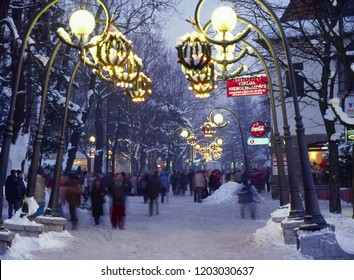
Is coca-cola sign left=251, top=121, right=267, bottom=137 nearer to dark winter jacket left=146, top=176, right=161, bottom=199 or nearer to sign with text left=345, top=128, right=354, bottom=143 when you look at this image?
dark winter jacket left=146, top=176, right=161, bottom=199

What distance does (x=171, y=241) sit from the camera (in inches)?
475

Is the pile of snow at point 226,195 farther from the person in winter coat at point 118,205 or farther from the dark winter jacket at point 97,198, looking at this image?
the person in winter coat at point 118,205

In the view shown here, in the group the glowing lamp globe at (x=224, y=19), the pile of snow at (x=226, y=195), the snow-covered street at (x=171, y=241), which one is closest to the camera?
the snow-covered street at (x=171, y=241)

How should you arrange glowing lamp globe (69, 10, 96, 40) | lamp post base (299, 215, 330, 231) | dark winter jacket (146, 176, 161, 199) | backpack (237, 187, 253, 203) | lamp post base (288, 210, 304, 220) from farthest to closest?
1. dark winter jacket (146, 176, 161, 199)
2. backpack (237, 187, 253, 203)
3. lamp post base (288, 210, 304, 220)
4. glowing lamp globe (69, 10, 96, 40)
5. lamp post base (299, 215, 330, 231)

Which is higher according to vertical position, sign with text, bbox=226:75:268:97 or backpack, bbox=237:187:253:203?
sign with text, bbox=226:75:268:97

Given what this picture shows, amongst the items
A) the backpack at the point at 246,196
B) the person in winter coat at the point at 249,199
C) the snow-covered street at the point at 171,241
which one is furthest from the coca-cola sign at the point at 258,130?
the snow-covered street at the point at 171,241

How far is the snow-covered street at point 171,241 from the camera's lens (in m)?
9.74

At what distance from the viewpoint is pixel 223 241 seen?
1212 centimetres

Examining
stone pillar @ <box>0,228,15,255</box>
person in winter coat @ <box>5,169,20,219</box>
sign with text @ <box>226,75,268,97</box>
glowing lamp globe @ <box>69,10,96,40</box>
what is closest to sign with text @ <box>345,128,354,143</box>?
sign with text @ <box>226,75,268,97</box>

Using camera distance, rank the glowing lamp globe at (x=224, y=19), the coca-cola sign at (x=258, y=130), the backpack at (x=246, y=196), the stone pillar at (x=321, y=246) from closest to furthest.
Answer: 1. the stone pillar at (x=321, y=246)
2. the glowing lamp globe at (x=224, y=19)
3. the backpack at (x=246, y=196)
4. the coca-cola sign at (x=258, y=130)

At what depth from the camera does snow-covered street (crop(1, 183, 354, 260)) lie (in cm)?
974

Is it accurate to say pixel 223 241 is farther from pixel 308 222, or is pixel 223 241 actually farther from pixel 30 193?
pixel 30 193
